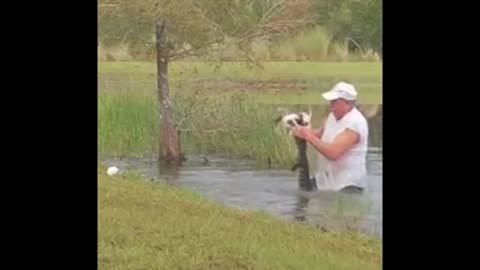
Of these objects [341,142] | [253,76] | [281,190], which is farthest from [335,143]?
[253,76]

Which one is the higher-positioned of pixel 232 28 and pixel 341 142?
pixel 232 28

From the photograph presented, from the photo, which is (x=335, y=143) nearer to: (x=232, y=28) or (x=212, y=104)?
(x=212, y=104)

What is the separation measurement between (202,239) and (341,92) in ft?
2.79

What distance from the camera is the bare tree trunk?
13.0 ft

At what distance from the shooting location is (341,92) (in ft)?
12.7

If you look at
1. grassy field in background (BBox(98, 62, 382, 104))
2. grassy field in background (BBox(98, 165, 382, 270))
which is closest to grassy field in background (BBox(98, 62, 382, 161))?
grassy field in background (BBox(98, 62, 382, 104))

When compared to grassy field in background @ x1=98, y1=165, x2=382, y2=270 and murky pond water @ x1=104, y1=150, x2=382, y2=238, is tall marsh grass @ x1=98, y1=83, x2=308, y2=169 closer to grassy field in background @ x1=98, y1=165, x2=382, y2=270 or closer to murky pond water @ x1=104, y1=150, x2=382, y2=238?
murky pond water @ x1=104, y1=150, x2=382, y2=238

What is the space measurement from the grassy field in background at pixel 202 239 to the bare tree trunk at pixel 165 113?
16cm
